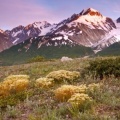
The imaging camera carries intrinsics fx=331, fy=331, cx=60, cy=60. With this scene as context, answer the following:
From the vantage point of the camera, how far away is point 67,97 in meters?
11.9

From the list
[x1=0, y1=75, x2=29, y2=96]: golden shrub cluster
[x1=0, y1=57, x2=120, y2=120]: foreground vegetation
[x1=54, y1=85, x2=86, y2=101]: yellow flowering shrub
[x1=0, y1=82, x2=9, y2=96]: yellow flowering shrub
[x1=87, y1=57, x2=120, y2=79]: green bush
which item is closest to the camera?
[x1=0, y1=57, x2=120, y2=120]: foreground vegetation

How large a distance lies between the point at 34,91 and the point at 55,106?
3.14 meters

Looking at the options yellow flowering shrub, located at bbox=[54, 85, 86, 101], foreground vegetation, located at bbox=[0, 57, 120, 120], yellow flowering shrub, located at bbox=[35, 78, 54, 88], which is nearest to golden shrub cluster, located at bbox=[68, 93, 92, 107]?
foreground vegetation, located at bbox=[0, 57, 120, 120]

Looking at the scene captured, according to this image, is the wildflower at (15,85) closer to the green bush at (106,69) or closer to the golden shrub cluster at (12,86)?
the golden shrub cluster at (12,86)

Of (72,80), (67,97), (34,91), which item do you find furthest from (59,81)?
(67,97)

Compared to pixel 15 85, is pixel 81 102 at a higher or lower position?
lower

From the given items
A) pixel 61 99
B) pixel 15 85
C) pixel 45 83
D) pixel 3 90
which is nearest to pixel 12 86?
pixel 15 85

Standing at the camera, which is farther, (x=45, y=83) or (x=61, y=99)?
(x=45, y=83)

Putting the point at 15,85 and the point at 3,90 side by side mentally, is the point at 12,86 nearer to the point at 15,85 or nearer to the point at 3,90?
the point at 15,85

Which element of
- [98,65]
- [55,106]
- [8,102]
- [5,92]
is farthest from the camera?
[98,65]

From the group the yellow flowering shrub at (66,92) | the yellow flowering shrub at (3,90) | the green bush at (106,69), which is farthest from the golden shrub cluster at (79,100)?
the green bush at (106,69)

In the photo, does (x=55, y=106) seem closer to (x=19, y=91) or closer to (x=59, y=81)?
(x=19, y=91)

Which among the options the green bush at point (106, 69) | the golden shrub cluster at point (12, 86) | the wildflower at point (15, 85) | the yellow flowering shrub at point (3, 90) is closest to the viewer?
the yellow flowering shrub at point (3, 90)

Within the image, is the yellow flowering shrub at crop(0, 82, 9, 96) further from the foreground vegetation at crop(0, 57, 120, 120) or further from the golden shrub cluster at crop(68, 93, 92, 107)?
the golden shrub cluster at crop(68, 93, 92, 107)
